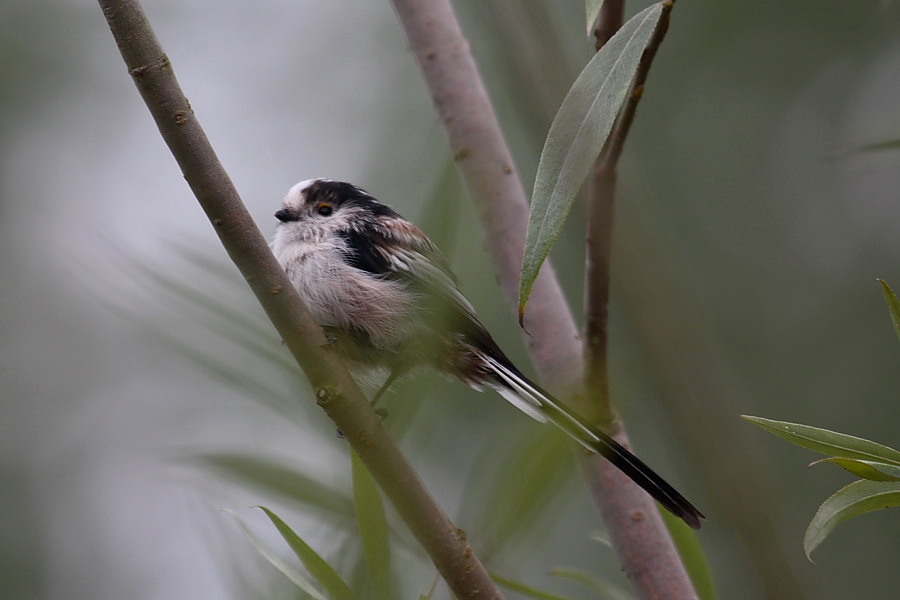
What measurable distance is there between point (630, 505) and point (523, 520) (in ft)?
2.96

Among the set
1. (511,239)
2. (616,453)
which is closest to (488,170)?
(511,239)

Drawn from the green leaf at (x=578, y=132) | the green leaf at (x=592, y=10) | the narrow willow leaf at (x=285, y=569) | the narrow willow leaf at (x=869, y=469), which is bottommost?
the narrow willow leaf at (x=869, y=469)

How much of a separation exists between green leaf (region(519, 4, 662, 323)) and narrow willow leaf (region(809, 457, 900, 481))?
0.45 meters

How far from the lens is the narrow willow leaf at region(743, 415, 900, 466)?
134 cm

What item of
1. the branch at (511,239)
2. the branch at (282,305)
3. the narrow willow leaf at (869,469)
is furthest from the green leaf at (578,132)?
the branch at (511,239)

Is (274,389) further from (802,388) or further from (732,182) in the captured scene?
(732,182)

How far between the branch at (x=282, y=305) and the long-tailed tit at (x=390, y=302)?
1.50 ft

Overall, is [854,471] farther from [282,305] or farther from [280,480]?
[282,305]

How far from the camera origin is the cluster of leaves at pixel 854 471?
131cm

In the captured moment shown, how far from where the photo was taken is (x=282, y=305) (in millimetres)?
1582

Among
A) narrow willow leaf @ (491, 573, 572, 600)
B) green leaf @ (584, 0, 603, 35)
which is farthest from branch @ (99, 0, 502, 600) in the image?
green leaf @ (584, 0, 603, 35)

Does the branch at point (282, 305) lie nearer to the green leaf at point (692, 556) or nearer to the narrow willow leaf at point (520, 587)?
the narrow willow leaf at point (520, 587)

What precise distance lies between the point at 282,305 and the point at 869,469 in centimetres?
88

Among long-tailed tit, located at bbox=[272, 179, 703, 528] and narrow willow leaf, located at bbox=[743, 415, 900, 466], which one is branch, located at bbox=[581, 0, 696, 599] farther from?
narrow willow leaf, located at bbox=[743, 415, 900, 466]
